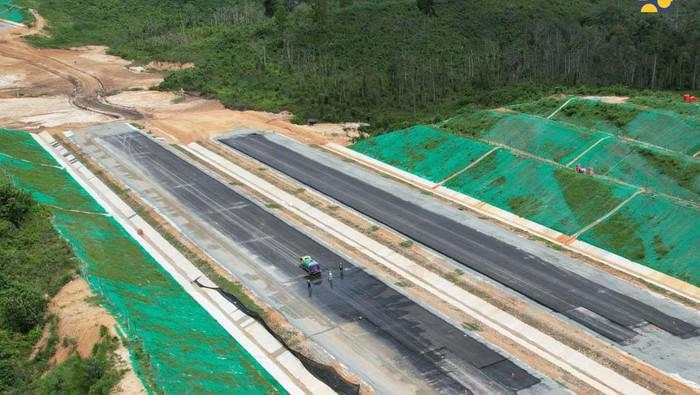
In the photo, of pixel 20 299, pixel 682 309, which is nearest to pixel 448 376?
pixel 682 309

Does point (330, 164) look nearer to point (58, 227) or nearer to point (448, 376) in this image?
point (58, 227)

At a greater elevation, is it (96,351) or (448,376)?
(96,351)

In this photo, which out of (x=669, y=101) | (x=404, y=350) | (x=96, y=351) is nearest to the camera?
(x=96, y=351)

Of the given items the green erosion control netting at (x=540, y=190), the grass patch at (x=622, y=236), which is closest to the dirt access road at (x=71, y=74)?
the green erosion control netting at (x=540, y=190)

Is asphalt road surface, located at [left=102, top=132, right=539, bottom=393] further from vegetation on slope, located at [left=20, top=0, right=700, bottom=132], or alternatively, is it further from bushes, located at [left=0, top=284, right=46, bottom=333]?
vegetation on slope, located at [left=20, top=0, right=700, bottom=132]

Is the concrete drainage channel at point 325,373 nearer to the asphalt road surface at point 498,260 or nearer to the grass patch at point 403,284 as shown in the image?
the grass patch at point 403,284

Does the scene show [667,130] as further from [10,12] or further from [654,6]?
[10,12]

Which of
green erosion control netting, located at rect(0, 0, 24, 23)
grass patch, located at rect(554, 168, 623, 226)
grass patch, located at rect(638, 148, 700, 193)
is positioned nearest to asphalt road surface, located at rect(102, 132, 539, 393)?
grass patch, located at rect(554, 168, 623, 226)
